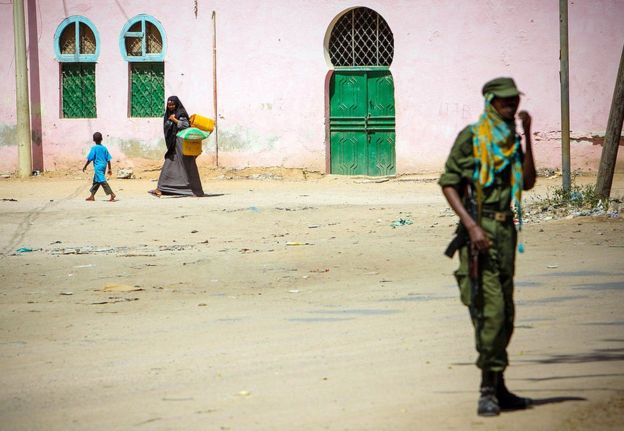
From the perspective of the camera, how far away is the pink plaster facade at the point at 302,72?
19234mm

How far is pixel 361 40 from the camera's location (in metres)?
20.3

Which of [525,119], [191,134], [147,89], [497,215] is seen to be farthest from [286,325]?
[147,89]

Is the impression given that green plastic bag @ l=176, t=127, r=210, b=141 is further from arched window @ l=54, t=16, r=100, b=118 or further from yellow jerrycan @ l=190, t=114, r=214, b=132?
arched window @ l=54, t=16, r=100, b=118

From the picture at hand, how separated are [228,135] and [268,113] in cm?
80

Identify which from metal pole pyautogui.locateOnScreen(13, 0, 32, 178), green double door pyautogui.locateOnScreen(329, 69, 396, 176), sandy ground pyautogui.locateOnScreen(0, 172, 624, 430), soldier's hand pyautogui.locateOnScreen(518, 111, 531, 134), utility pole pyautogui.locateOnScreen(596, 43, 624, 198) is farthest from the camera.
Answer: metal pole pyautogui.locateOnScreen(13, 0, 32, 178)

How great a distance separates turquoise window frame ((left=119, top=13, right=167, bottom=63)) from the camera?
20.8 metres

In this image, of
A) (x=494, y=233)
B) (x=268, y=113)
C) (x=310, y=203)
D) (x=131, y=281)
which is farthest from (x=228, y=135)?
(x=494, y=233)

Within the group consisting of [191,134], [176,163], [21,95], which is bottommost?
[176,163]

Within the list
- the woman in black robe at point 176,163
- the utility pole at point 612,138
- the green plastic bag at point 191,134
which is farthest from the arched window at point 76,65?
the utility pole at point 612,138

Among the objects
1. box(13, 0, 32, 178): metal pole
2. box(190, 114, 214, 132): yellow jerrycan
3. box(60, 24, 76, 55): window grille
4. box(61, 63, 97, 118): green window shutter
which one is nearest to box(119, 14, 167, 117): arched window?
box(61, 63, 97, 118): green window shutter

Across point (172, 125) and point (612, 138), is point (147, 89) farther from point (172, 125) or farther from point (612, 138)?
point (612, 138)

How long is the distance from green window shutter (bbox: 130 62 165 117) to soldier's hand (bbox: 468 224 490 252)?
1635 centimetres

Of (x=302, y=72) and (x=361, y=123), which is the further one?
(x=361, y=123)

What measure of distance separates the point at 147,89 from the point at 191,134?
4.68 metres
